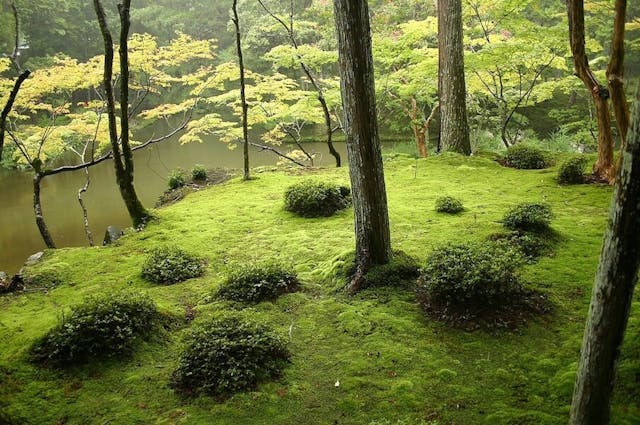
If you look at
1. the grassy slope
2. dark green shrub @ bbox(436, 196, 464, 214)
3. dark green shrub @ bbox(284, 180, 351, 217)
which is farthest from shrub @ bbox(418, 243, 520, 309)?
dark green shrub @ bbox(284, 180, 351, 217)

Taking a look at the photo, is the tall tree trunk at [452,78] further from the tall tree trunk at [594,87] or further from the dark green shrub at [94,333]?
the dark green shrub at [94,333]

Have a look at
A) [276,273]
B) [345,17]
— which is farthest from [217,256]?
[345,17]

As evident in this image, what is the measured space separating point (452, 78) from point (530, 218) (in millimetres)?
5422

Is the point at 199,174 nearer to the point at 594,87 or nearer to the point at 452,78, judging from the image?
the point at 452,78

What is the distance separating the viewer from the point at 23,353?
4.02 meters

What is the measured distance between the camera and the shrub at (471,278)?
414 centimetres

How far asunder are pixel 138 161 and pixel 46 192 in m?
5.31

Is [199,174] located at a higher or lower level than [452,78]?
lower

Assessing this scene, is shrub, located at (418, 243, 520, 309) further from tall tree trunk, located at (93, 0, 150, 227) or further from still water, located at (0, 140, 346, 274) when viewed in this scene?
still water, located at (0, 140, 346, 274)

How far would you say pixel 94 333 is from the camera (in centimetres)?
401

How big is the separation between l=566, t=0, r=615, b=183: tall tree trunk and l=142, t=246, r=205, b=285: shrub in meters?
6.20

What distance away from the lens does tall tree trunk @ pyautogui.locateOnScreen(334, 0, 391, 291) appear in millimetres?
4438

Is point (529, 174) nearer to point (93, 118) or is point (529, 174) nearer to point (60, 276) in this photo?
point (60, 276)

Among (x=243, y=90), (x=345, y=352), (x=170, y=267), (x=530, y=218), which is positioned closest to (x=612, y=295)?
(x=345, y=352)
